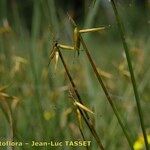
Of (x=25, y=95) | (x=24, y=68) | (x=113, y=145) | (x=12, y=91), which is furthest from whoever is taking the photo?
(x=24, y=68)

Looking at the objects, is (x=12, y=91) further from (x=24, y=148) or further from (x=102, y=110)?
(x=24, y=148)

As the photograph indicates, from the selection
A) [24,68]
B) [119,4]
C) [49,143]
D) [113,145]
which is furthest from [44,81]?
[119,4]

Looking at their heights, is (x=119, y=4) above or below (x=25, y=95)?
above

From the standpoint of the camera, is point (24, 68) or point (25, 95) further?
point (24, 68)

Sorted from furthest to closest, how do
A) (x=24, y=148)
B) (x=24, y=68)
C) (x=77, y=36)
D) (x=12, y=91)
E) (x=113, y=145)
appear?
(x=24, y=68) → (x=12, y=91) → (x=113, y=145) → (x=24, y=148) → (x=77, y=36)

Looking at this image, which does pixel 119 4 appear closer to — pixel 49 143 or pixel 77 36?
pixel 77 36

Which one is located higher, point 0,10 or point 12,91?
point 0,10

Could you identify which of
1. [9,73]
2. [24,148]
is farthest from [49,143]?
[9,73]

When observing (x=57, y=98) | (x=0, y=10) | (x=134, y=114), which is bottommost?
(x=134, y=114)

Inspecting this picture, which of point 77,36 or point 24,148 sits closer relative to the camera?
point 77,36
